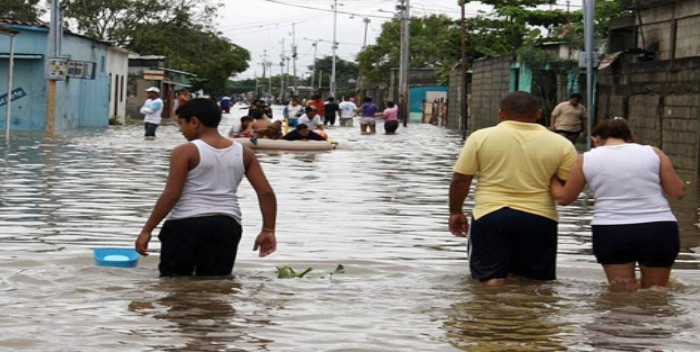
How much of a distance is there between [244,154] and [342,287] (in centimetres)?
122

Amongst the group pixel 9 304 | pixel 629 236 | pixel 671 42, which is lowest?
pixel 9 304

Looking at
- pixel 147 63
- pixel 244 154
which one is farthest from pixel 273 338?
pixel 147 63

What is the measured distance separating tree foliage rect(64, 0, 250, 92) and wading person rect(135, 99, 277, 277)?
59.2 m

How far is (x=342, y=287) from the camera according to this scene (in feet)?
28.3

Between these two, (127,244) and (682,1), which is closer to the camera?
(127,244)

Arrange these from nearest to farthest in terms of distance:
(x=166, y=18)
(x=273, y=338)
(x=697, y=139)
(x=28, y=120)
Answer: (x=273, y=338), (x=697, y=139), (x=28, y=120), (x=166, y=18)

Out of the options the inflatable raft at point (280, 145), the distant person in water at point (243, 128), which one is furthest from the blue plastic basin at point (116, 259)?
the distant person in water at point (243, 128)

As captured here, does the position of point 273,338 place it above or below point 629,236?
below

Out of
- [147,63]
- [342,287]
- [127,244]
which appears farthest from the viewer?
[147,63]

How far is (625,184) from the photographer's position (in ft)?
26.0

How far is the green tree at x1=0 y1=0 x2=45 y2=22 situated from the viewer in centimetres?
6719

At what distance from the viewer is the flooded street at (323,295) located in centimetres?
660

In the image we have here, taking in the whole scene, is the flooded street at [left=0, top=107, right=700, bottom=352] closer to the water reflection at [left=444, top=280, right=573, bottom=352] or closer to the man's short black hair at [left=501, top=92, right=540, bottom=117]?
the water reflection at [left=444, top=280, right=573, bottom=352]

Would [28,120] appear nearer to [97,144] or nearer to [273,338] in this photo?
[97,144]
